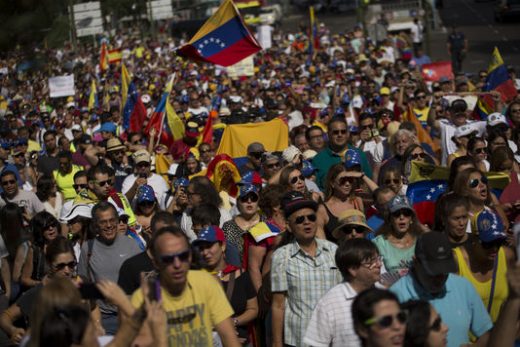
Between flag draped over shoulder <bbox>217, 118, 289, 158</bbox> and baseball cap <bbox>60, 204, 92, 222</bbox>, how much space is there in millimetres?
4184

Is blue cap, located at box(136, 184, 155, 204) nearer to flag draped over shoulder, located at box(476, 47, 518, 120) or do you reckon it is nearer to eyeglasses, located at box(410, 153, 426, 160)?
eyeglasses, located at box(410, 153, 426, 160)

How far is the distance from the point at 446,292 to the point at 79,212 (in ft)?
15.6

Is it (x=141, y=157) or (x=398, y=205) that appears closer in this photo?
(x=398, y=205)

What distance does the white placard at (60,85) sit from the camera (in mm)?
24297

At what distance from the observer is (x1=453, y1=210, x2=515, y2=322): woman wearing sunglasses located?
6.60m

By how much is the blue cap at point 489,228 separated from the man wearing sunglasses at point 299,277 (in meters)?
0.92

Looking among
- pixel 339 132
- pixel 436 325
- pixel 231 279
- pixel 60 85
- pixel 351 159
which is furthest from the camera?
pixel 60 85

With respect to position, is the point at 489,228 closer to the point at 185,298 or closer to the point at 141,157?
the point at 185,298

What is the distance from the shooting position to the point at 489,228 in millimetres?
6973

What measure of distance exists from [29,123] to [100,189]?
11188mm

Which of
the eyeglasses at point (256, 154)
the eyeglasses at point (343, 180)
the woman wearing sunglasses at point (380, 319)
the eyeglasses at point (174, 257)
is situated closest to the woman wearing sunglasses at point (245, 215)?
the eyeglasses at point (343, 180)

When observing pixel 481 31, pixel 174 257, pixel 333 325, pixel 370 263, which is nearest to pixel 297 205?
pixel 370 263

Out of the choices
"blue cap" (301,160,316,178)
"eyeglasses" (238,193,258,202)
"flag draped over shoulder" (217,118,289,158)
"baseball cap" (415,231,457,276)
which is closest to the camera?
"baseball cap" (415,231,457,276)

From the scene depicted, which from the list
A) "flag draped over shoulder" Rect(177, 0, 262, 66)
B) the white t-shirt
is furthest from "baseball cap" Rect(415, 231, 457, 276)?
"flag draped over shoulder" Rect(177, 0, 262, 66)
